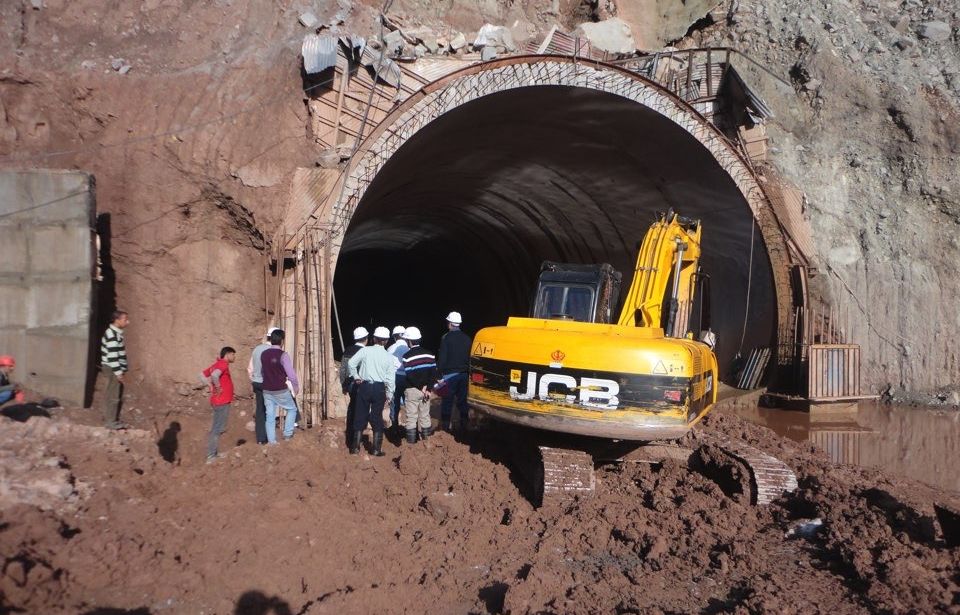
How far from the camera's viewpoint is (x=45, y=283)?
22.9ft

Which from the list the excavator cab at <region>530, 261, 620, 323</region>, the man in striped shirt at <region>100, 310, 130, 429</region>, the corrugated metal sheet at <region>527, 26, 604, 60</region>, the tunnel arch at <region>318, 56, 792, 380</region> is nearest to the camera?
the man in striped shirt at <region>100, 310, 130, 429</region>

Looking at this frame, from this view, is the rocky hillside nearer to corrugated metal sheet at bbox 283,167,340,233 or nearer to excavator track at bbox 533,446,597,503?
corrugated metal sheet at bbox 283,167,340,233

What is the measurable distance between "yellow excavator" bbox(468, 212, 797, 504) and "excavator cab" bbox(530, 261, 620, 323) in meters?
0.01

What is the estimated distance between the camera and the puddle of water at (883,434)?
8498 millimetres

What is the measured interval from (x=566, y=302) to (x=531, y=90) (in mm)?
4094

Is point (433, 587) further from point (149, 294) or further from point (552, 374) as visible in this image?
point (149, 294)

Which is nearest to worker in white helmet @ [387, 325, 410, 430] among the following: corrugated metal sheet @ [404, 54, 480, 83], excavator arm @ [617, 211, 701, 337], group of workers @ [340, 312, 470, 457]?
group of workers @ [340, 312, 470, 457]

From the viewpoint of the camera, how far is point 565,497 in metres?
6.12

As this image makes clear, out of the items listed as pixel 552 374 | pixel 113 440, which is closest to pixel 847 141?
pixel 552 374

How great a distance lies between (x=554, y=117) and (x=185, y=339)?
6.50 metres

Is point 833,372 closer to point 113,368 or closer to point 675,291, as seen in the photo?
point 675,291

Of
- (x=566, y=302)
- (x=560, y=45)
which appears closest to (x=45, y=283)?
(x=566, y=302)

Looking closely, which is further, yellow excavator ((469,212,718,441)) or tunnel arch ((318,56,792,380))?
tunnel arch ((318,56,792,380))

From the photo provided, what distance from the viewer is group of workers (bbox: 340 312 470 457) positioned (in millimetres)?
7391
